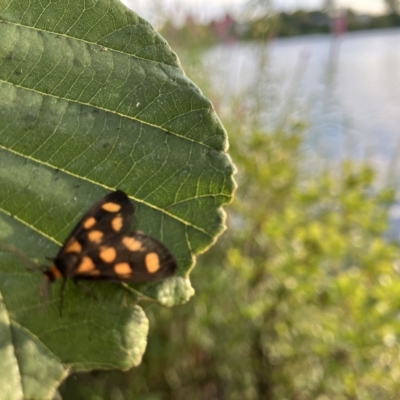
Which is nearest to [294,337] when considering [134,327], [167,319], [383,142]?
[167,319]

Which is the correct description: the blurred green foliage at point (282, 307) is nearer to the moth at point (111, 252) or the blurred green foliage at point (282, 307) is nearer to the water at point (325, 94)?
the water at point (325, 94)

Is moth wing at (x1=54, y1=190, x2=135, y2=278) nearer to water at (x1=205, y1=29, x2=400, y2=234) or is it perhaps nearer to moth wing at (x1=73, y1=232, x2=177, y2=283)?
moth wing at (x1=73, y1=232, x2=177, y2=283)

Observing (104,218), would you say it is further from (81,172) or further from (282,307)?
(282,307)

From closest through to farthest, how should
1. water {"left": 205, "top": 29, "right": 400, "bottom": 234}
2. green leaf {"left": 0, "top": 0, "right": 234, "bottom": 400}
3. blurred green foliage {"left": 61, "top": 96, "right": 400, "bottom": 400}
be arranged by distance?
green leaf {"left": 0, "top": 0, "right": 234, "bottom": 400}, blurred green foliage {"left": 61, "top": 96, "right": 400, "bottom": 400}, water {"left": 205, "top": 29, "right": 400, "bottom": 234}

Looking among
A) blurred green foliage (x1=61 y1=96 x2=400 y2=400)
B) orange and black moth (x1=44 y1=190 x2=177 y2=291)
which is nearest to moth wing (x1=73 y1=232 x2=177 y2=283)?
orange and black moth (x1=44 y1=190 x2=177 y2=291)

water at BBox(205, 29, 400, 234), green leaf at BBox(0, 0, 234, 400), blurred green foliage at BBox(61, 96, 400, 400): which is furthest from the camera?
water at BBox(205, 29, 400, 234)

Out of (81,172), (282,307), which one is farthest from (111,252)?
(282,307)
